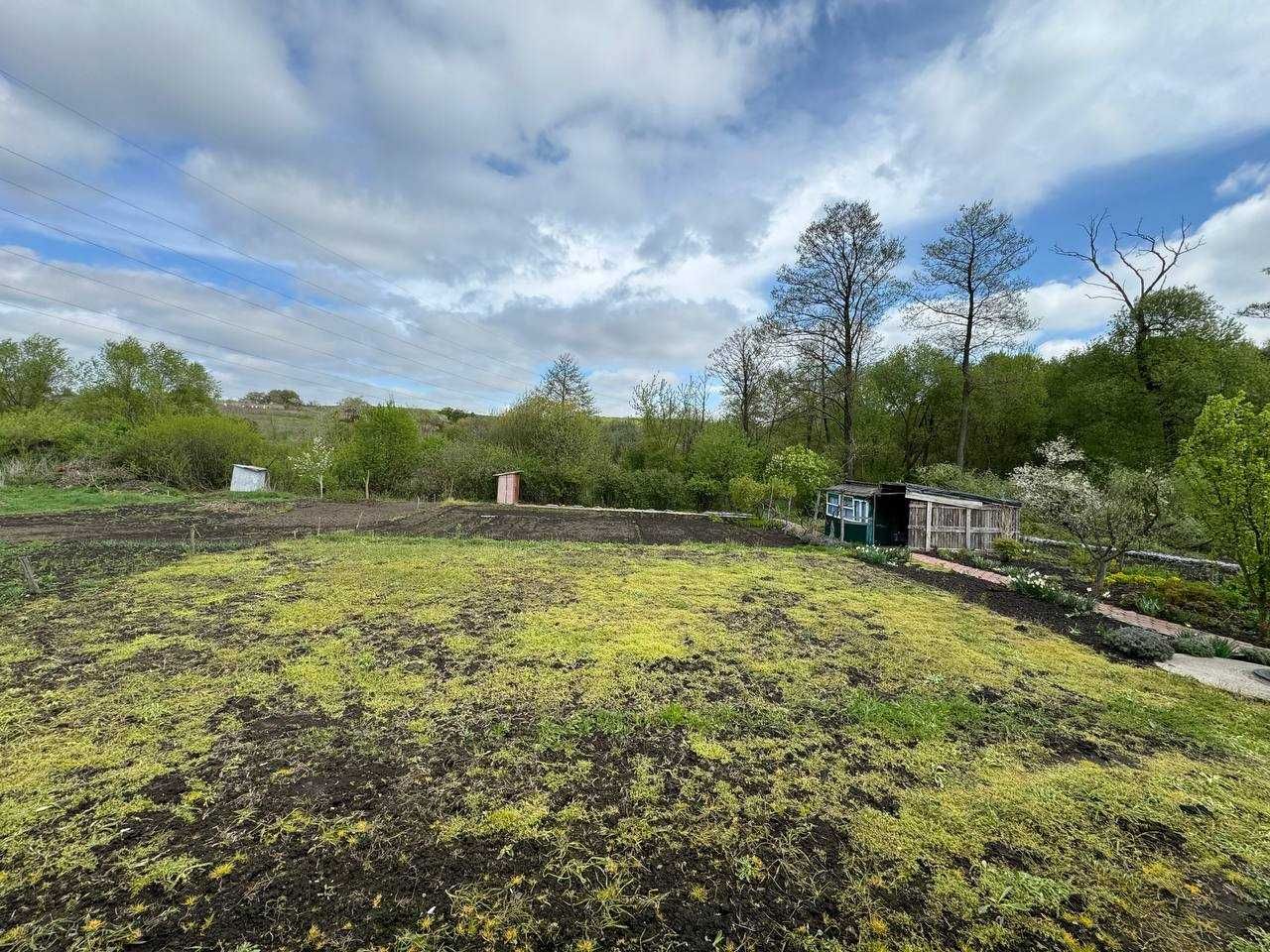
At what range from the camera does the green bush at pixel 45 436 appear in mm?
16094

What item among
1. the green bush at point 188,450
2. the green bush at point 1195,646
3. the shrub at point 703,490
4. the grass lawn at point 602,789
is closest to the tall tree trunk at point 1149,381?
the green bush at point 1195,646

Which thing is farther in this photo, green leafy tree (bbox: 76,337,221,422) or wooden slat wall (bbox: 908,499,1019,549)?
green leafy tree (bbox: 76,337,221,422)

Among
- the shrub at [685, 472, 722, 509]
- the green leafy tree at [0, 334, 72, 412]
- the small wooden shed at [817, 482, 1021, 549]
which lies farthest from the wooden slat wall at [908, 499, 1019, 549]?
the green leafy tree at [0, 334, 72, 412]

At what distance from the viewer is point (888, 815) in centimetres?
243

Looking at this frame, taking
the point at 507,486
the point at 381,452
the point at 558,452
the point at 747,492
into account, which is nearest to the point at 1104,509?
the point at 747,492

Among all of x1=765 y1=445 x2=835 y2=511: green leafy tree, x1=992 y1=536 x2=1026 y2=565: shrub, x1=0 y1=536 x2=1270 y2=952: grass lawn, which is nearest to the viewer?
x1=0 y1=536 x2=1270 y2=952: grass lawn

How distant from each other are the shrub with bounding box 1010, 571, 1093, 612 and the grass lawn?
1.98m

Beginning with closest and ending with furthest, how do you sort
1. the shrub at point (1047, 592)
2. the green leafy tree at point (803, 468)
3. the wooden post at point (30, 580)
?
the wooden post at point (30, 580)
the shrub at point (1047, 592)
the green leafy tree at point (803, 468)

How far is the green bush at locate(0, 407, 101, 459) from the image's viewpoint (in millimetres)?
16094

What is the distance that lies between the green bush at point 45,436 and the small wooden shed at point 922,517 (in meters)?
25.3

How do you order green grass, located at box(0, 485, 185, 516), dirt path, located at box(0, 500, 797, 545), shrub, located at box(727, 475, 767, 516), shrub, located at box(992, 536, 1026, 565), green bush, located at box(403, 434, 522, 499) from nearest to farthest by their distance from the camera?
dirt path, located at box(0, 500, 797, 545) → shrub, located at box(992, 536, 1026, 565) → green grass, located at box(0, 485, 185, 516) → shrub, located at box(727, 475, 767, 516) → green bush, located at box(403, 434, 522, 499)

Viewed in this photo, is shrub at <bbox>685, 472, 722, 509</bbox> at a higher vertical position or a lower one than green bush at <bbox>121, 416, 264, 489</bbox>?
lower

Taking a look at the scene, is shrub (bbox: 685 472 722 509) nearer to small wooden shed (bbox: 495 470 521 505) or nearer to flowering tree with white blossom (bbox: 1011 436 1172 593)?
small wooden shed (bbox: 495 470 521 505)

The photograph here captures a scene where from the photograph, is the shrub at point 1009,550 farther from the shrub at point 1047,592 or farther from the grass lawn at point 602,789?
the grass lawn at point 602,789
